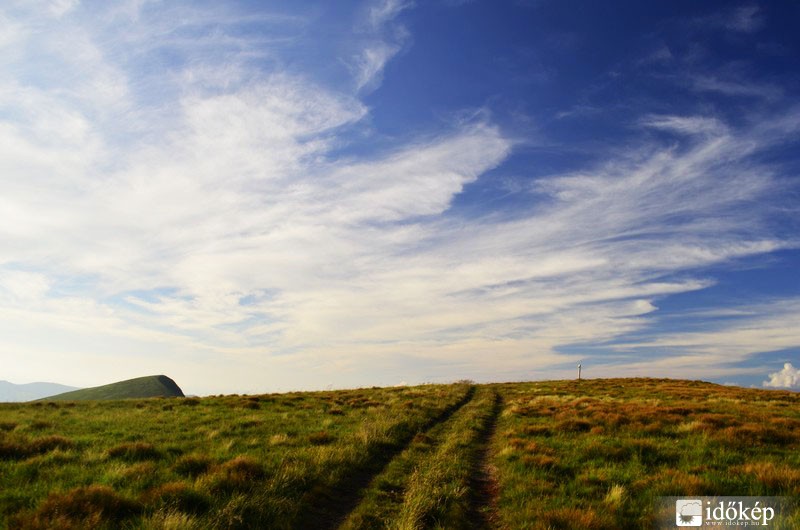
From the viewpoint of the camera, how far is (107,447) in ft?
43.5

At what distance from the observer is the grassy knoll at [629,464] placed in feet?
28.3

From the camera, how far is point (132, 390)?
59.8m

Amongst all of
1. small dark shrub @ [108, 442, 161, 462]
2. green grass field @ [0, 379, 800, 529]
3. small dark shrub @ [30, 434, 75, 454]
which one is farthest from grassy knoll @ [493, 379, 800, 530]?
small dark shrub @ [30, 434, 75, 454]

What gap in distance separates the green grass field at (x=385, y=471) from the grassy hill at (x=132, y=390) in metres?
46.0

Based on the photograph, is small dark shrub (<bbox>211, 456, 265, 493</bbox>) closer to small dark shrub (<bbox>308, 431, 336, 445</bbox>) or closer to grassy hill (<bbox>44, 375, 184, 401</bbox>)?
small dark shrub (<bbox>308, 431, 336, 445</bbox>)

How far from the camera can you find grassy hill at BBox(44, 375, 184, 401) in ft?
187

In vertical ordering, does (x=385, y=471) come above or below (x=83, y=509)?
below

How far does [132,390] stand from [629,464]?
66.7m

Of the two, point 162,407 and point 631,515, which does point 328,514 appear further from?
point 162,407

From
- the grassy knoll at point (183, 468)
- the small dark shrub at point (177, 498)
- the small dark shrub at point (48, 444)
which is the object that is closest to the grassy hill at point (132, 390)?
the grassy knoll at point (183, 468)

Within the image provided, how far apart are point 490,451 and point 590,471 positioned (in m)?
4.23

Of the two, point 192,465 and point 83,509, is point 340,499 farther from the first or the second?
point 83,509

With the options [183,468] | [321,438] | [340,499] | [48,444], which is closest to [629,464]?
[340,499]

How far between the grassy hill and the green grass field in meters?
46.0
